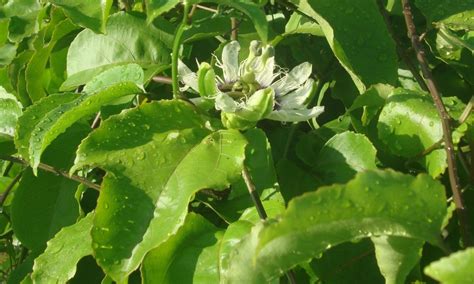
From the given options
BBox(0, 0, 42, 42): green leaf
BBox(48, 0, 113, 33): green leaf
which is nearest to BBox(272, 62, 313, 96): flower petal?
BBox(48, 0, 113, 33): green leaf

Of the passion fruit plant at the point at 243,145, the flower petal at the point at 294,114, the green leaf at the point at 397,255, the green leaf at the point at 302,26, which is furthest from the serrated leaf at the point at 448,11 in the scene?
the green leaf at the point at 397,255

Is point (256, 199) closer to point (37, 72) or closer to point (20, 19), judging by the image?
point (37, 72)

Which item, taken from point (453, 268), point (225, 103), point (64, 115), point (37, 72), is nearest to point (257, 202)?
point (225, 103)

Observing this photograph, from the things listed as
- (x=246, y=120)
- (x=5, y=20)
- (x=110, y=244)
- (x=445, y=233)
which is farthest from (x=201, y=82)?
(x=5, y=20)

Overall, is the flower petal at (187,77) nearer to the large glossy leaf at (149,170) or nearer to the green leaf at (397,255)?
the large glossy leaf at (149,170)

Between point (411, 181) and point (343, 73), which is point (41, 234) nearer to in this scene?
point (343, 73)
